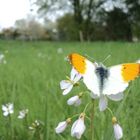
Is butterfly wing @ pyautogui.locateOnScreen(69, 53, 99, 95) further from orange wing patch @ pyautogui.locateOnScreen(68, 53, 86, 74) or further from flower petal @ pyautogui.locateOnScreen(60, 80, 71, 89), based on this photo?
flower petal @ pyautogui.locateOnScreen(60, 80, 71, 89)

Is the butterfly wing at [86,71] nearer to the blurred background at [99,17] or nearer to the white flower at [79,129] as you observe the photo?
the white flower at [79,129]

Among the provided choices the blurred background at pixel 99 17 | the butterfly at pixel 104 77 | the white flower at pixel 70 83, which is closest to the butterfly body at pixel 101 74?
the butterfly at pixel 104 77

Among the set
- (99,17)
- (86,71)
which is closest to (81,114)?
(86,71)

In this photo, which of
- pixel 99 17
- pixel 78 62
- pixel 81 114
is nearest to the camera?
pixel 78 62

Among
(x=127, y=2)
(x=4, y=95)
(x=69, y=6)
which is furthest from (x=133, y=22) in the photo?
(x=4, y=95)

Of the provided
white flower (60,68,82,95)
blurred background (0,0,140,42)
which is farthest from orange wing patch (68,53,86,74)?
blurred background (0,0,140,42)

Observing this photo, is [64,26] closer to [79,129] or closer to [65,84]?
[65,84]

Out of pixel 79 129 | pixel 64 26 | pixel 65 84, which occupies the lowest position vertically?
pixel 79 129

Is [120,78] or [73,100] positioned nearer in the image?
[120,78]
